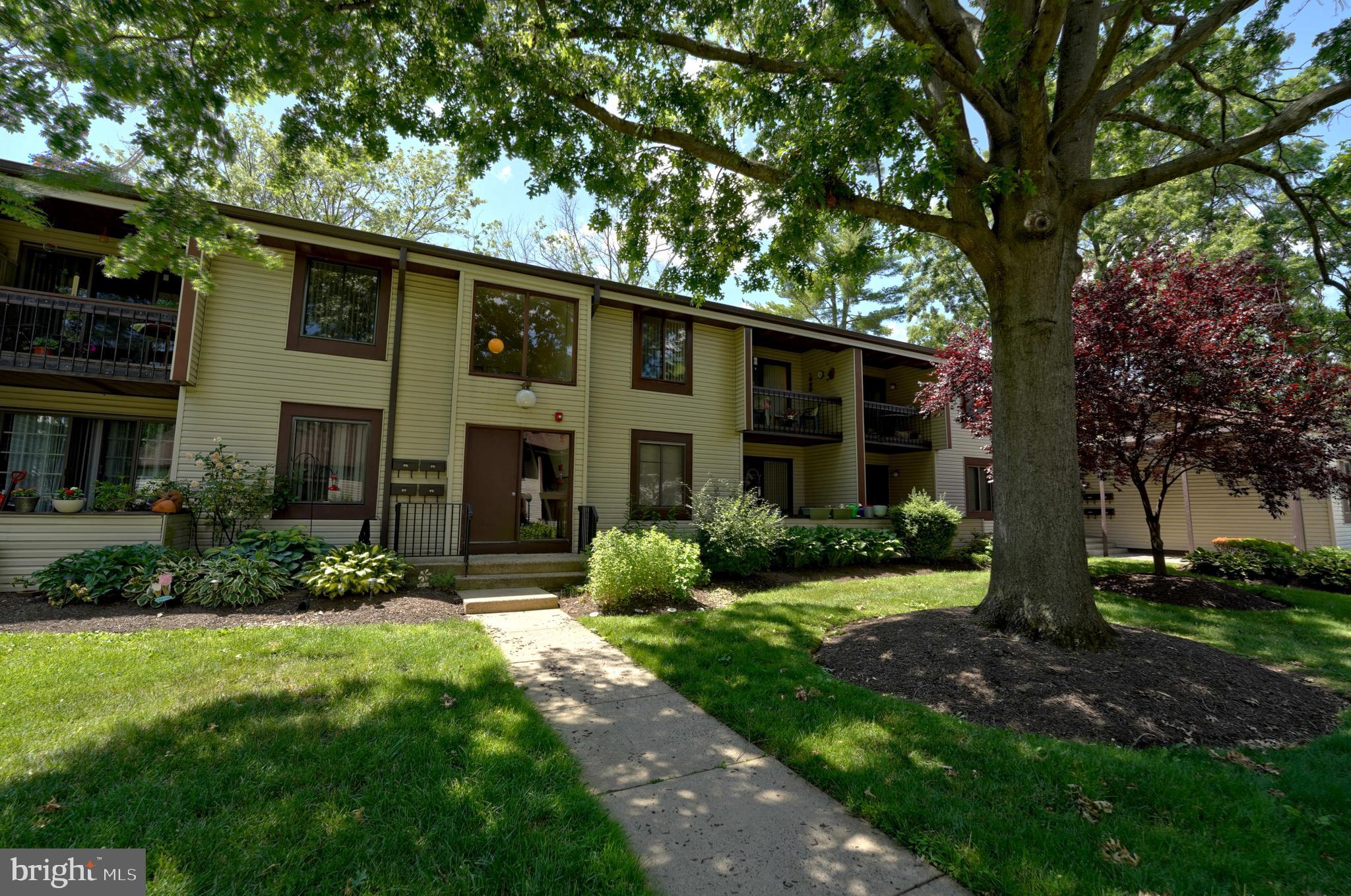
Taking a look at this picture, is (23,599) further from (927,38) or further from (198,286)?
(927,38)

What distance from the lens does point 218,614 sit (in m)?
6.39

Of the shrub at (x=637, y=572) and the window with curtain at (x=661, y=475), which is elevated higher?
the window with curtain at (x=661, y=475)

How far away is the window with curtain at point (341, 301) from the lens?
31.6 ft

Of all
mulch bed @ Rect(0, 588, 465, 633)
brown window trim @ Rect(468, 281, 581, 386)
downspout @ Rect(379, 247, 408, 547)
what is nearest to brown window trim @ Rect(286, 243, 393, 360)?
downspout @ Rect(379, 247, 408, 547)

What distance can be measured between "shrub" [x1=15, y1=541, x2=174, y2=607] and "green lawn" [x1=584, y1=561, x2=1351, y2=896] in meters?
6.93

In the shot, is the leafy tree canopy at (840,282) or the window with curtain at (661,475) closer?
the leafy tree canopy at (840,282)

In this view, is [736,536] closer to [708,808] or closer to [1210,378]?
[708,808]

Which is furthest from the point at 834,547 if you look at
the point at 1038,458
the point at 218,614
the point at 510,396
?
the point at 218,614

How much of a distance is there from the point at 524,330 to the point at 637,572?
5.67 meters

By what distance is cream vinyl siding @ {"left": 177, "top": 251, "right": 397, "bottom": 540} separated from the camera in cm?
869

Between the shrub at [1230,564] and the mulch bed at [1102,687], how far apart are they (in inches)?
281

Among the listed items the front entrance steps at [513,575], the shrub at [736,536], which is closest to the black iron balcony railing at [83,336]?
the front entrance steps at [513,575]

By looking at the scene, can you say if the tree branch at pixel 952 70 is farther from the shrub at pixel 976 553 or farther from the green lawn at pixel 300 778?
the shrub at pixel 976 553

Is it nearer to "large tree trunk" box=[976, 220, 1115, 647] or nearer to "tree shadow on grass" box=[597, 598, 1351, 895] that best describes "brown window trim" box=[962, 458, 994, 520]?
"large tree trunk" box=[976, 220, 1115, 647]
